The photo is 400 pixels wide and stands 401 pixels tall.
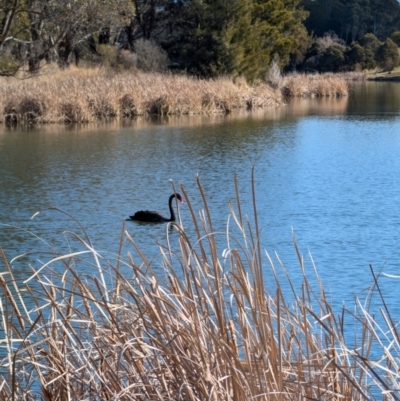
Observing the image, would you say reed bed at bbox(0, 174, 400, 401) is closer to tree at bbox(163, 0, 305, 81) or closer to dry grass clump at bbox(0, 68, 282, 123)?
dry grass clump at bbox(0, 68, 282, 123)

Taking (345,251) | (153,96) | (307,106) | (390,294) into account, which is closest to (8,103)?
(153,96)

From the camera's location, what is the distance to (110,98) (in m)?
19.7

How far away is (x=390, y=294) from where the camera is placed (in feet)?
18.8

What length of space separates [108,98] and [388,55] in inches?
1575

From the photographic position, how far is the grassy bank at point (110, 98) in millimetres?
18547

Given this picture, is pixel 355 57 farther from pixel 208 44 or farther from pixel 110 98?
pixel 110 98

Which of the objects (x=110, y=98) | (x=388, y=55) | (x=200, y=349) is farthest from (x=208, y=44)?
(x=388, y=55)

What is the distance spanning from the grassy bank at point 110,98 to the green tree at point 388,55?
32257 millimetres

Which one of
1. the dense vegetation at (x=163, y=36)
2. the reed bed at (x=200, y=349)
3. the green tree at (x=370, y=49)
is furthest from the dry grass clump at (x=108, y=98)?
the green tree at (x=370, y=49)

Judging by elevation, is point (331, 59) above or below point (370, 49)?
below

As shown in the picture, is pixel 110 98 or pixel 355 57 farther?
pixel 355 57

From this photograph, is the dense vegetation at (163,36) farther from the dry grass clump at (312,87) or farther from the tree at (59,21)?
the dry grass clump at (312,87)

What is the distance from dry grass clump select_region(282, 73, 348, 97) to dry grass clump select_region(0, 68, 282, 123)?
633 cm

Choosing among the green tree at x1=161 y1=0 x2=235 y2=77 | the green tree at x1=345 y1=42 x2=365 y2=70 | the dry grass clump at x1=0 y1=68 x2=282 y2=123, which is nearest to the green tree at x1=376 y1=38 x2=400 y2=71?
the green tree at x1=345 y1=42 x2=365 y2=70
